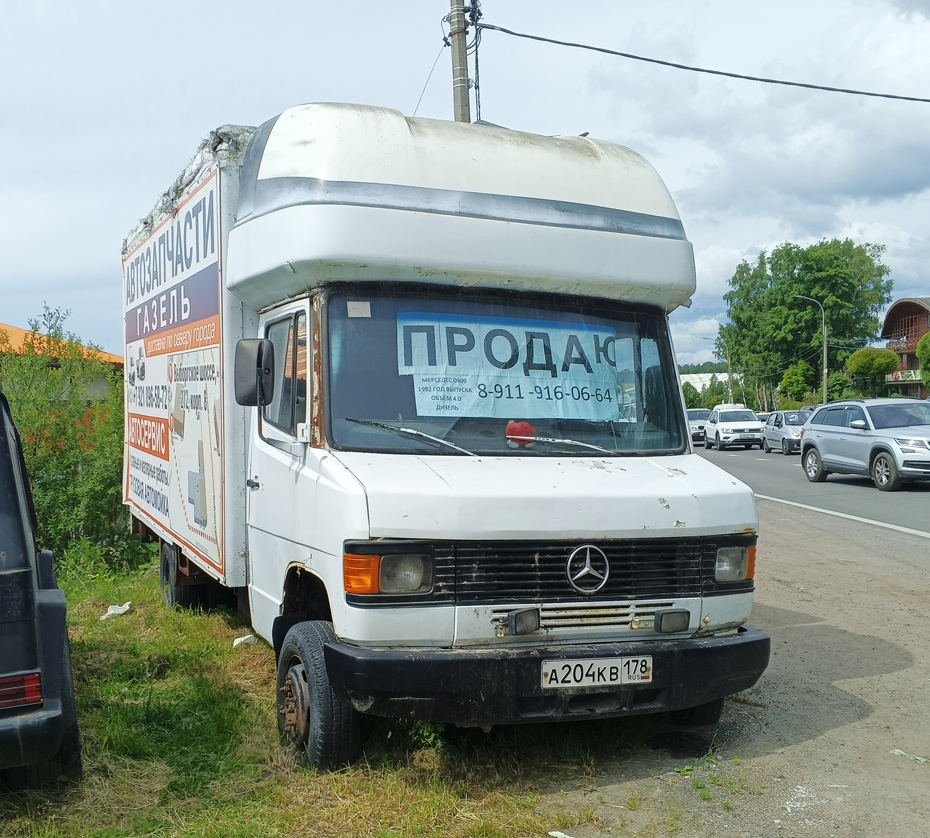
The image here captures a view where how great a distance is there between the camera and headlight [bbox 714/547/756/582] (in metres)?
4.56

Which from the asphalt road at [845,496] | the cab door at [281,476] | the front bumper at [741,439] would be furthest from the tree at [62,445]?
the front bumper at [741,439]

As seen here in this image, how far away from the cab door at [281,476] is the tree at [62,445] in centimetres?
634

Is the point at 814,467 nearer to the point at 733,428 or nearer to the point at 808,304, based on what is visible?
the point at 733,428

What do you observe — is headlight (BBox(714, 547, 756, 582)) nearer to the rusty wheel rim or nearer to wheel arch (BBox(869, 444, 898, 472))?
the rusty wheel rim

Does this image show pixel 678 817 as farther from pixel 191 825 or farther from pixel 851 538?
pixel 851 538

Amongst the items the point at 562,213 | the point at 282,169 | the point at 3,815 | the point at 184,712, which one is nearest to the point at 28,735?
the point at 3,815

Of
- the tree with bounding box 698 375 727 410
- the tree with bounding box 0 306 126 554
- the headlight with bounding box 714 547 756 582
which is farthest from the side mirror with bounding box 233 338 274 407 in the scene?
the tree with bounding box 698 375 727 410

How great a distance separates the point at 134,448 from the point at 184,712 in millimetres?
4220

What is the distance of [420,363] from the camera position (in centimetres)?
471

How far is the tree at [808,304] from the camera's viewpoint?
70.0 meters

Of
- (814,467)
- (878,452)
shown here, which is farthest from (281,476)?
(814,467)

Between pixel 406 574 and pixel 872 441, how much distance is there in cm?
1561

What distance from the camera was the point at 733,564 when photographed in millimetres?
4594

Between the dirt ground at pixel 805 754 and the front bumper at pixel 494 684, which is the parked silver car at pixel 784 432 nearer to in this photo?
the dirt ground at pixel 805 754
